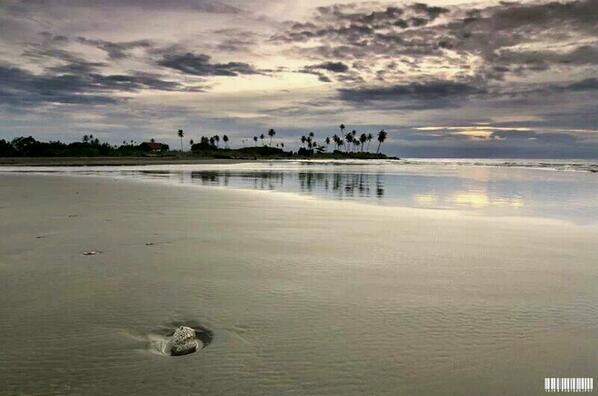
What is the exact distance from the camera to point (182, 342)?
4.29 m

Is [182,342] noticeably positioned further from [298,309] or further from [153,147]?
[153,147]

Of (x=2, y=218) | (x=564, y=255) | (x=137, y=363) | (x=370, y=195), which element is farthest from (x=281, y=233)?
(x=370, y=195)

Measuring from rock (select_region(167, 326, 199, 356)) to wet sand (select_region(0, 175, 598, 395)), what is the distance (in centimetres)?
12

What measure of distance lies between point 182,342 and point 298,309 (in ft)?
Answer: 5.16

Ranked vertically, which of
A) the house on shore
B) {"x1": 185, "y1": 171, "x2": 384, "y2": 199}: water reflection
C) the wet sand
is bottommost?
the wet sand

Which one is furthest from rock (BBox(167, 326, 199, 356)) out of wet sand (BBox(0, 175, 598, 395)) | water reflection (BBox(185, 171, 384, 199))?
water reflection (BBox(185, 171, 384, 199))

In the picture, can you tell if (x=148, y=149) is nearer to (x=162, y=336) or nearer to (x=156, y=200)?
(x=156, y=200)

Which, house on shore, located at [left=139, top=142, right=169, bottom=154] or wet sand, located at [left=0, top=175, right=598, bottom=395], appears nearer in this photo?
wet sand, located at [left=0, top=175, right=598, bottom=395]

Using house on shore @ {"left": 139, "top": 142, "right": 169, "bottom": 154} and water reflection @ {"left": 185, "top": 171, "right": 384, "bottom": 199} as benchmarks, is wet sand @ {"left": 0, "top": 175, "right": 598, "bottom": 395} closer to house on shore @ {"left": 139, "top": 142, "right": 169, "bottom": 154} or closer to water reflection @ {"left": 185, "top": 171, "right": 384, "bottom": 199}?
water reflection @ {"left": 185, "top": 171, "right": 384, "bottom": 199}

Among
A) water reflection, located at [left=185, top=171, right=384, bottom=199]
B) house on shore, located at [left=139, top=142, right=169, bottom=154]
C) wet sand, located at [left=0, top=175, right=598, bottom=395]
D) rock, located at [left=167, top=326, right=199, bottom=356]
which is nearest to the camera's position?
wet sand, located at [left=0, top=175, right=598, bottom=395]

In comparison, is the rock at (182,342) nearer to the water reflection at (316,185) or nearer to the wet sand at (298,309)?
the wet sand at (298,309)

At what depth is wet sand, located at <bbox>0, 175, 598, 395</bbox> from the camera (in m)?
3.84

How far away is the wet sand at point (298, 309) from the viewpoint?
3.84 meters

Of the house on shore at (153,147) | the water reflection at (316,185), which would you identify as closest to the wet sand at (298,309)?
the water reflection at (316,185)
